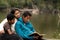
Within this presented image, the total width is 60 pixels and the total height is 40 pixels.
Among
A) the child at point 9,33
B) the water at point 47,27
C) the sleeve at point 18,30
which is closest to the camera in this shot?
the child at point 9,33

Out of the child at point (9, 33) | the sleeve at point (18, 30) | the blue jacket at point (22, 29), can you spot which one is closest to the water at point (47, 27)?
the blue jacket at point (22, 29)

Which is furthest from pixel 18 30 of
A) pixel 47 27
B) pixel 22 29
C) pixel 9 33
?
pixel 47 27

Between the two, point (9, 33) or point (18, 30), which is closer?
point (9, 33)

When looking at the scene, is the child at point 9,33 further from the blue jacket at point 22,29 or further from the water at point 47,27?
the water at point 47,27

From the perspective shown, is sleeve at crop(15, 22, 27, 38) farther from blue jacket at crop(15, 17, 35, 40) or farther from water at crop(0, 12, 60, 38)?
water at crop(0, 12, 60, 38)

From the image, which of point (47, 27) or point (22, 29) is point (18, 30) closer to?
point (22, 29)

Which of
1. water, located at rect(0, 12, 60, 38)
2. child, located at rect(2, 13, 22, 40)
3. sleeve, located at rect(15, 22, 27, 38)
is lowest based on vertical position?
child, located at rect(2, 13, 22, 40)

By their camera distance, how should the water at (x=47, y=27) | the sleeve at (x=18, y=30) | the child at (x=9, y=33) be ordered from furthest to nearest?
the water at (x=47, y=27)
the sleeve at (x=18, y=30)
the child at (x=9, y=33)

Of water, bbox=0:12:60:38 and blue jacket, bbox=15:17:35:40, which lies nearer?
blue jacket, bbox=15:17:35:40

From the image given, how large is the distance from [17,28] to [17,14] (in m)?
0.26

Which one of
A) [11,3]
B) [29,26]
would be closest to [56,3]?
[11,3]

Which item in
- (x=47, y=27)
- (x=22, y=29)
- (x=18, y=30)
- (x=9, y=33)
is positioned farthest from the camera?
(x=47, y=27)

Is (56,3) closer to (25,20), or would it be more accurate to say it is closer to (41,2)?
(41,2)

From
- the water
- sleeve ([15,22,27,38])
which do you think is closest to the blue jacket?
sleeve ([15,22,27,38])
